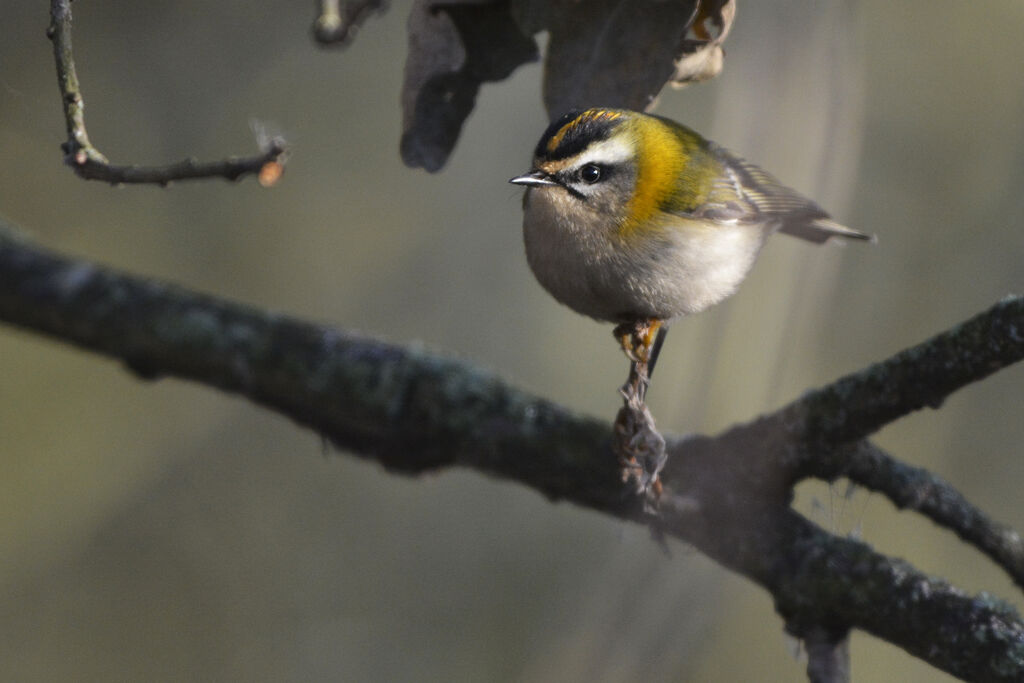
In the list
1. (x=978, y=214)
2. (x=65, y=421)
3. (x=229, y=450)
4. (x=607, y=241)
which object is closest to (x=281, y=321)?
(x=607, y=241)

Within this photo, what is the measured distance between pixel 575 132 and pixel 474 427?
620 millimetres

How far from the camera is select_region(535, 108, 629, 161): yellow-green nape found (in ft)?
5.87

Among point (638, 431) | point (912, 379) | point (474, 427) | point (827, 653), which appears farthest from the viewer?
point (474, 427)

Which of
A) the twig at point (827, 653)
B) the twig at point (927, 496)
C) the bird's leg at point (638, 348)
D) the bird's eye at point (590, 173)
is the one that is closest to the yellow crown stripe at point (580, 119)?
the bird's eye at point (590, 173)

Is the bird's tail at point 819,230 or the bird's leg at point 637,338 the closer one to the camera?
the bird's leg at point 637,338

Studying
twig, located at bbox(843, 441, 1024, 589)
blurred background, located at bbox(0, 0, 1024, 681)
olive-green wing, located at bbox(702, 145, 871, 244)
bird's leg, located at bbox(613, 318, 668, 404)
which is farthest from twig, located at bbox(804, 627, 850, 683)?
blurred background, located at bbox(0, 0, 1024, 681)

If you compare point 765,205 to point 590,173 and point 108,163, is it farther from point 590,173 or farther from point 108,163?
point 108,163

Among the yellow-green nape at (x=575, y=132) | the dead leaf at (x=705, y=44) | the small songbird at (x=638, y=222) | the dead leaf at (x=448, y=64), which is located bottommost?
the small songbird at (x=638, y=222)

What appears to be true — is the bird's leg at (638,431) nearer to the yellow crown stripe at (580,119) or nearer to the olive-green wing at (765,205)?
the yellow crown stripe at (580,119)

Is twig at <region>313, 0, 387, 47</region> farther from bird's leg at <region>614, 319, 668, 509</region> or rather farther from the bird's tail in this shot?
the bird's tail

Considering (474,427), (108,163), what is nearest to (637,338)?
(474,427)

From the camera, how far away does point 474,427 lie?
2062mm

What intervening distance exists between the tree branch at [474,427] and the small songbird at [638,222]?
26cm

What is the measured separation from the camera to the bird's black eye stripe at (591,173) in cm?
201
